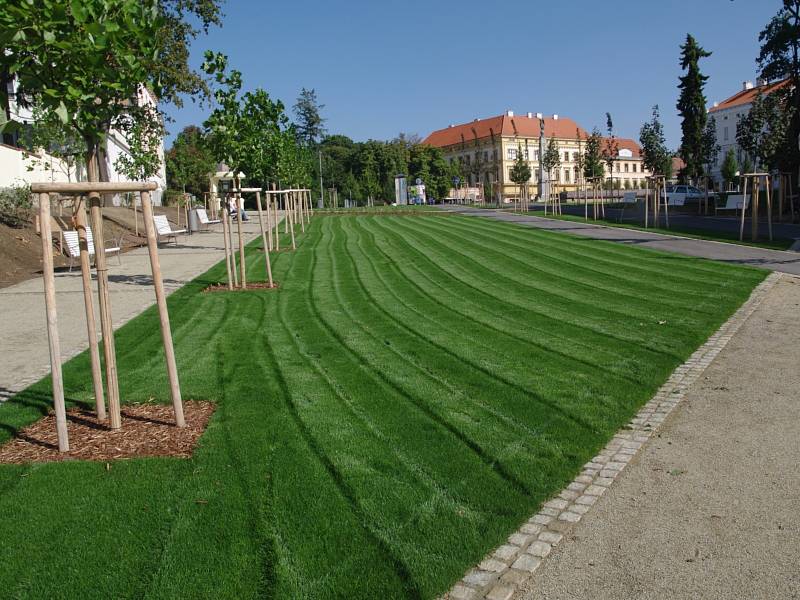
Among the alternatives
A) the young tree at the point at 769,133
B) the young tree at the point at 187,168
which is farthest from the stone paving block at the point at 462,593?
the young tree at the point at 769,133

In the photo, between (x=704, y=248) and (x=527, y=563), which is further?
(x=704, y=248)

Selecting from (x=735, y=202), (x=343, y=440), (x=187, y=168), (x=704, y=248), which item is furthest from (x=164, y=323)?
(x=187, y=168)

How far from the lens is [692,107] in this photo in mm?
49000

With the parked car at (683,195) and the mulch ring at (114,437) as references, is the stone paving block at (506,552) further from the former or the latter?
the parked car at (683,195)

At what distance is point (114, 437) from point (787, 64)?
4585 centimetres

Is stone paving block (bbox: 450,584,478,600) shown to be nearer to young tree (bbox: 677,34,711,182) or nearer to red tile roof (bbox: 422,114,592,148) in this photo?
young tree (bbox: 677,34,711,182)

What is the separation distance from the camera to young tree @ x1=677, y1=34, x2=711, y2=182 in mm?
48688

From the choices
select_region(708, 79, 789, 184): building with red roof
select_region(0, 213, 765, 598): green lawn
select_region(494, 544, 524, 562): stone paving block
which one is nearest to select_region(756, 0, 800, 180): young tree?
select_region(0, 213, 765, 598): green lawn

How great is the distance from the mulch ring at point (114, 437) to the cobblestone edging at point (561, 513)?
8.29 feet

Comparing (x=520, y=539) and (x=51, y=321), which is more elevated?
(x=51, y=321)

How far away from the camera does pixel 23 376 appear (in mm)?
7609

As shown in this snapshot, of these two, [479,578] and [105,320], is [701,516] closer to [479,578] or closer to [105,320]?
[479,578]

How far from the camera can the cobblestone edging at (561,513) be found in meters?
3.50

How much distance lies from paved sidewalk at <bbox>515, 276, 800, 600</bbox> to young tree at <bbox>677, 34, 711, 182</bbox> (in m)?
47.7
